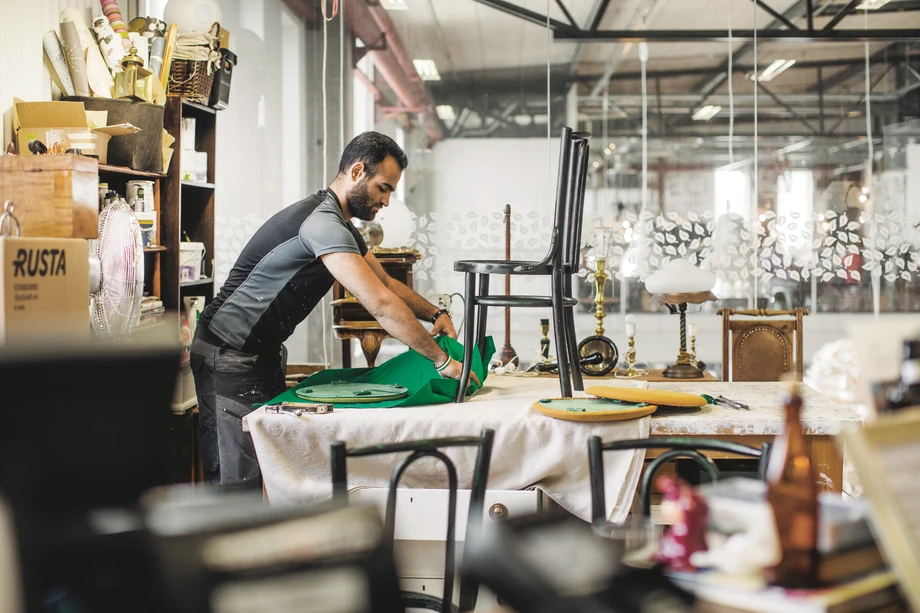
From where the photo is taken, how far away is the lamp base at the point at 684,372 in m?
3.63

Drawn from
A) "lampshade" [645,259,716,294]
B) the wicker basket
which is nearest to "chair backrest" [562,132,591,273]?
"lampshade" [645,259,716,294]

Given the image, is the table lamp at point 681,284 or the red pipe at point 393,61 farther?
the red pipe at point 393,61

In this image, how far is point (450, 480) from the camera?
1.78m

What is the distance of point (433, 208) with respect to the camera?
5.74 metres

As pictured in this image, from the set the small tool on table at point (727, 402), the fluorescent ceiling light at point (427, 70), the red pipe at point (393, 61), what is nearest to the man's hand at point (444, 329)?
the small tool on table at point (727, 402)

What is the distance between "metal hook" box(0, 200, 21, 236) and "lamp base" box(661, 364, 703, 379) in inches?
103

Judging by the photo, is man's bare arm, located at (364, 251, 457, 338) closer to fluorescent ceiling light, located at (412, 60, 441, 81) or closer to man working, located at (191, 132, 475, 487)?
man working, located at (191, 132, 475, 487)

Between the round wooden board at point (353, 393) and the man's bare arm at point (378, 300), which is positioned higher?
the man's bare arm at point (378, 300)

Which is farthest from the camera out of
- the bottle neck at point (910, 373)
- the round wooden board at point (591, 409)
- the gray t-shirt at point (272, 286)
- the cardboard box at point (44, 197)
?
the gray t-shirt at point (272, 286)

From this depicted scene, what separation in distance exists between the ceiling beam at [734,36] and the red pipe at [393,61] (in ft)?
3.29

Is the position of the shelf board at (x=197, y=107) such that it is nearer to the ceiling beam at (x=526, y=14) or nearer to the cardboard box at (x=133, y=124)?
the cardboard box at (x=133, y=124)

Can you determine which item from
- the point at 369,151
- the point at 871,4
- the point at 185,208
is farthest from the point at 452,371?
the point at 871,4

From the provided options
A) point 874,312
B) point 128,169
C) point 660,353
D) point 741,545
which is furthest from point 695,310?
point 741,545

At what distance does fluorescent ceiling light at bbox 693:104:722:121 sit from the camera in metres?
5.69
